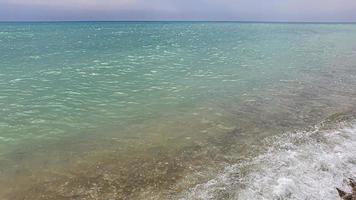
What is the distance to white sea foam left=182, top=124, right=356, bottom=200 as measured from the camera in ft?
38.7

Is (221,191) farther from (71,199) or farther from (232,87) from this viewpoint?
(232,87)

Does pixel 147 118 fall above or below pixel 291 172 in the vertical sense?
below

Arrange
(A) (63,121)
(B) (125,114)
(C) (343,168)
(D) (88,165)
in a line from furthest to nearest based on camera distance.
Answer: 1. (B) (125,114)
2. (A) (63,121)
3. (D) (88,165)
4. (C) (343,168)

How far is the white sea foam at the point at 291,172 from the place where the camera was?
465 inches

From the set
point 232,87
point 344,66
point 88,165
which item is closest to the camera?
point 88,165

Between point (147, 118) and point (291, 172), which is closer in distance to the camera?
point (291, 172)

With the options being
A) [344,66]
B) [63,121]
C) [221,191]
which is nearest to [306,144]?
Answer: [221,191]

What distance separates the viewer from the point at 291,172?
43.4 feet

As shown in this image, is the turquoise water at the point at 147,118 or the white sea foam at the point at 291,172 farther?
the turquoise water at the point at 147,118

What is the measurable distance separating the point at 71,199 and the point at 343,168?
10.9 metres

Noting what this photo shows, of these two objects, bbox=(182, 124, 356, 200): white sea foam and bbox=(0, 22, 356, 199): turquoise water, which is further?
bbox=(0, 22, 356, 199): turquoise water

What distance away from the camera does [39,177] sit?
44.6 ft

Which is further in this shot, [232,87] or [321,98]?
[232,87]

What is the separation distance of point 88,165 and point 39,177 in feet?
6.79
